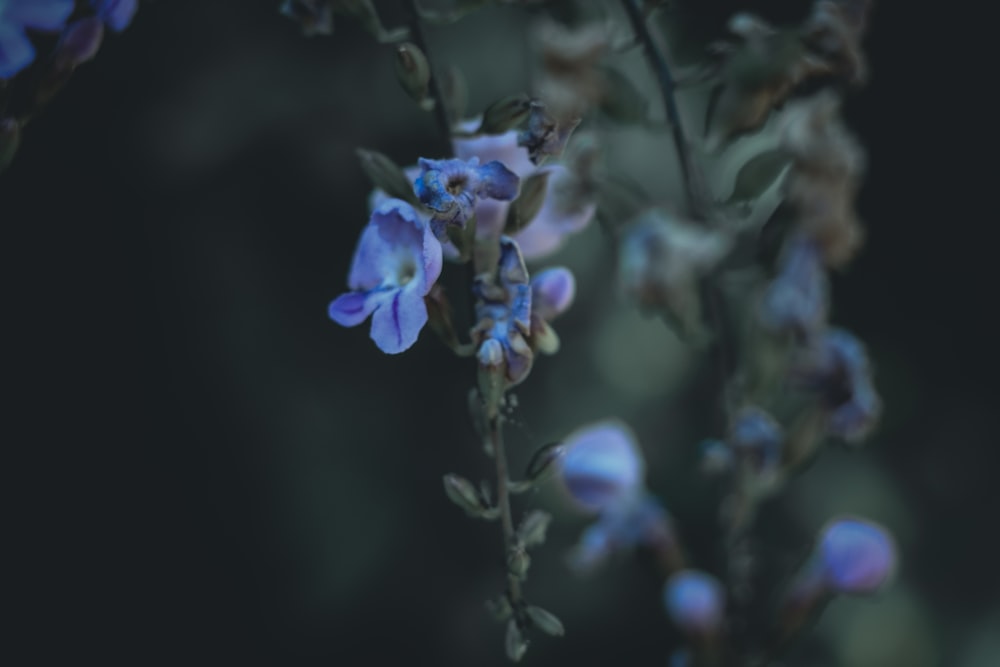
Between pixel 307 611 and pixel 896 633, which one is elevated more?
pixel 307 611

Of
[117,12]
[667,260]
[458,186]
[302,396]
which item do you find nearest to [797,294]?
[667,260]

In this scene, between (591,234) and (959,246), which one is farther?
(959,246)

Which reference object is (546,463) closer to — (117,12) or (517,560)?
(517,560)

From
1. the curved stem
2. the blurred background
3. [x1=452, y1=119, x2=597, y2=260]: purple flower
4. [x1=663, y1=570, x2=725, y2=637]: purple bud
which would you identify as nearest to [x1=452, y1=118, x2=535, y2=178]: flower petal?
[x1=452, y1=119, x2=597, y2=260]: purple flower

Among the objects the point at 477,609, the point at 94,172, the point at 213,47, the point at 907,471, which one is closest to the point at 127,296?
the point at 94,172

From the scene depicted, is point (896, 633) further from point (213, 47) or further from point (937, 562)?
point (213, 47)

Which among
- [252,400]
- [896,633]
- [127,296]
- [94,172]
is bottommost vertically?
[896,633]
